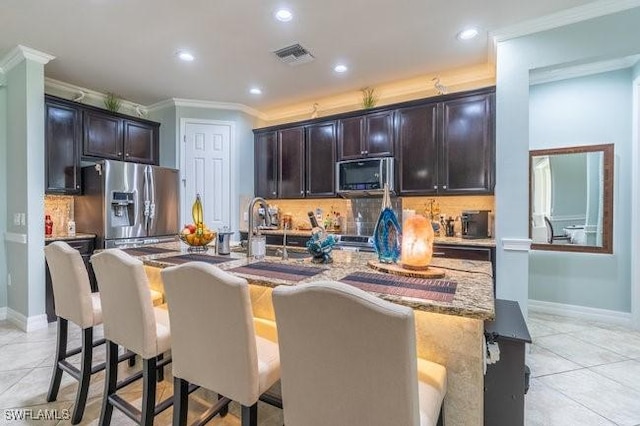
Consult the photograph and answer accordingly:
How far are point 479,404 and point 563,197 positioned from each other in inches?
130

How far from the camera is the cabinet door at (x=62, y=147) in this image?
3.42 meters

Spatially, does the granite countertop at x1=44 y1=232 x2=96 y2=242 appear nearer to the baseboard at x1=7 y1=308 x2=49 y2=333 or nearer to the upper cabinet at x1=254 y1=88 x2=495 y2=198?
the baseboard at x1=7 y1=308 x2=49 y2=333

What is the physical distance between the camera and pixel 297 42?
9.64 ft

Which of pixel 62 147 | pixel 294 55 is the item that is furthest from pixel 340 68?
pixel 62 147

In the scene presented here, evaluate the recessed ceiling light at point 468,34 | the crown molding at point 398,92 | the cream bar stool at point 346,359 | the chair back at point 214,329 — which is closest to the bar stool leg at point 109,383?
the chair back at point 214,329

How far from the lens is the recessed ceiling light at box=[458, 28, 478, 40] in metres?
2.74

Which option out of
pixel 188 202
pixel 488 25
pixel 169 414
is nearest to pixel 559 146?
pixel 488 25

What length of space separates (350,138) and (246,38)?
5.68 ft

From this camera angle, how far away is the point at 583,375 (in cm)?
231

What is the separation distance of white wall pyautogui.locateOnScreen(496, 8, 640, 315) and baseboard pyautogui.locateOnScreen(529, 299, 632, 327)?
4.19 ft

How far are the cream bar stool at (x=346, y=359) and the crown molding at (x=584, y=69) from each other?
3358mm

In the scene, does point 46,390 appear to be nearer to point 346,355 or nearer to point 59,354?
point 59,354

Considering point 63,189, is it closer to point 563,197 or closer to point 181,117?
point 181,117

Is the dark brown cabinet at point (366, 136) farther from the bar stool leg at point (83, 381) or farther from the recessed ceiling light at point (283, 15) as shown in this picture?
the bar stool leg at point (83, 381)
